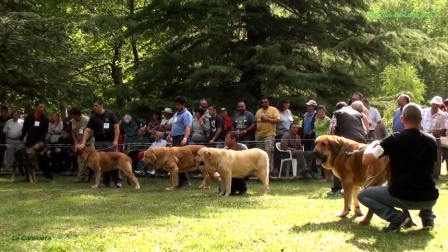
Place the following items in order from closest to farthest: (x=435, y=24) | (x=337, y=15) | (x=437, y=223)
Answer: (x=437, y=223)
(x=337, y=15)
(x=435, y=24)

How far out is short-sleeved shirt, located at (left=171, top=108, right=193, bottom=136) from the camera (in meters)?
12.1

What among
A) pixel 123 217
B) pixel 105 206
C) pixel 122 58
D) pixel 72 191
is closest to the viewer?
pixel 123 217

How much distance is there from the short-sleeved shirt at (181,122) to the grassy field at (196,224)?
6.40 feet

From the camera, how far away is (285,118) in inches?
520

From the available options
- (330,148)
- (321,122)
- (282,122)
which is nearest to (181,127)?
(282,122)

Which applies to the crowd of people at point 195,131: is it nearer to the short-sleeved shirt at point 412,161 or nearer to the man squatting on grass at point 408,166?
the man squatting on grass at point 408,166

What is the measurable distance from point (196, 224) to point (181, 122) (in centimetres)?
574

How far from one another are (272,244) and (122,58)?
20.7 m

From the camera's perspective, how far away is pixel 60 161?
1487cm

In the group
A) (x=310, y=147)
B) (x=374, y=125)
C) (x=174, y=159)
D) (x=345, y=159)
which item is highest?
(x=374, y=125)

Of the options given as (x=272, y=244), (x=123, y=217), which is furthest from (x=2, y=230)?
(x=272, y=244)

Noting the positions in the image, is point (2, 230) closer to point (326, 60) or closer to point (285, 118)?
point (285, 118)

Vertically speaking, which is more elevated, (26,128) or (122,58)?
(122,58)

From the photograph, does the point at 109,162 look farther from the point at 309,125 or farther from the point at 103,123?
the point at 309,125
